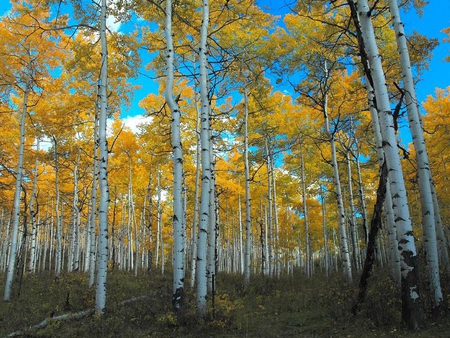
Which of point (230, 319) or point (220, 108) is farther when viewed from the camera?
point (220, 108)

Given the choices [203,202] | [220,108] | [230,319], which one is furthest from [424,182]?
[220,108]

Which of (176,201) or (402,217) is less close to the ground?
(176,201)

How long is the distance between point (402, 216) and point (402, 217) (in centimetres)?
2

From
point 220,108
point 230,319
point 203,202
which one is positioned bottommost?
point 230,319

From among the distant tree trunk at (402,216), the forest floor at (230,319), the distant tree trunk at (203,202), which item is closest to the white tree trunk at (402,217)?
the distant tree trunk at (402,216)

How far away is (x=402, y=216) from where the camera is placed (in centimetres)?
468

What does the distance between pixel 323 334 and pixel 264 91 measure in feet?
29.8

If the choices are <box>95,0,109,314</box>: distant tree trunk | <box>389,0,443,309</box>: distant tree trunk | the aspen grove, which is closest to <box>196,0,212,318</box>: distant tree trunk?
the aspen grove

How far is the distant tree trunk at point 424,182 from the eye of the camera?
5.12 meters

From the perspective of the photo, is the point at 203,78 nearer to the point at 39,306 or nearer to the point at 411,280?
the point at 411,280

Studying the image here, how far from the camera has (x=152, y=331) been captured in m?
5.80

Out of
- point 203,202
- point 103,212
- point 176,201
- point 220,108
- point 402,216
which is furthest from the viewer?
point 220,108

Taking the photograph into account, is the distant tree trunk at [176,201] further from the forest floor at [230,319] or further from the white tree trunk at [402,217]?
the white tree trunk at [402,217]

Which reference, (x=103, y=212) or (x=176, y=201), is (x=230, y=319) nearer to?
(x=176, y=201)
